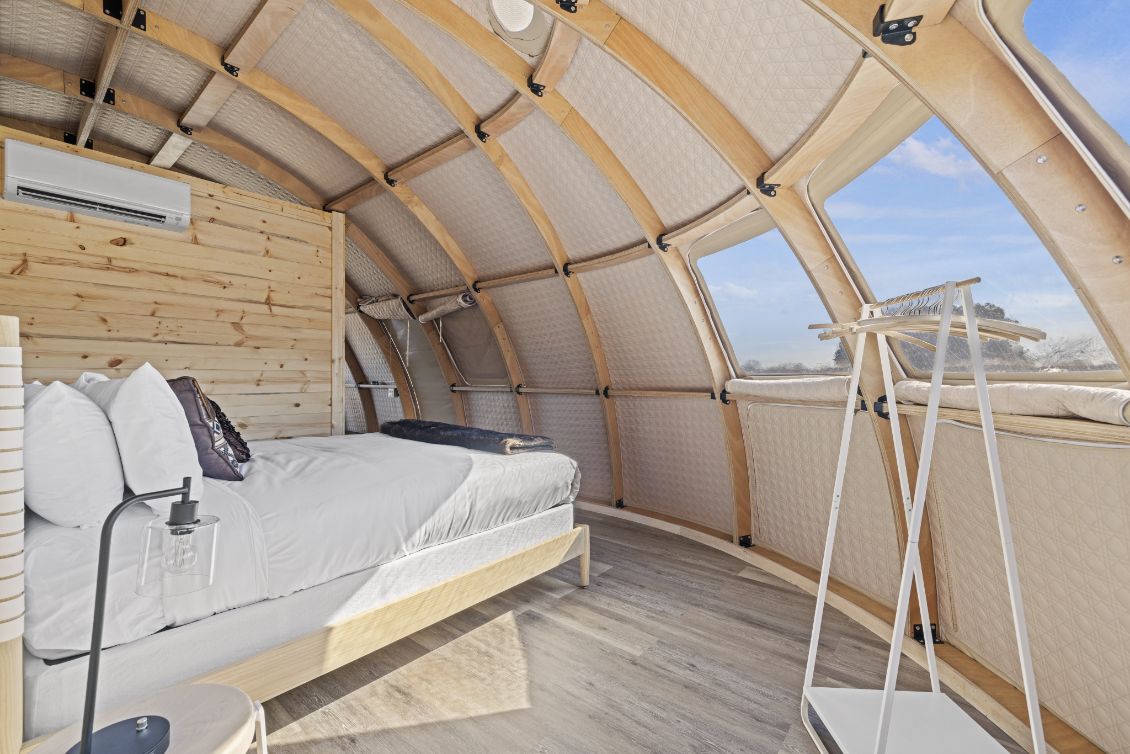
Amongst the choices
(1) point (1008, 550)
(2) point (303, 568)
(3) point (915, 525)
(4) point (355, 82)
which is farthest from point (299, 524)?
(4) point (355, 82)

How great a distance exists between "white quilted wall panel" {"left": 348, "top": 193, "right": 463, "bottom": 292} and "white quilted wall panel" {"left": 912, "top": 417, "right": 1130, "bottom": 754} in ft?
15.0

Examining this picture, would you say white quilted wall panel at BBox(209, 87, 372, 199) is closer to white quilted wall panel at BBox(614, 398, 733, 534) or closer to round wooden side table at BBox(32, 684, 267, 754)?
white quilted wall panel at BBox(614, 398, 733, 534)

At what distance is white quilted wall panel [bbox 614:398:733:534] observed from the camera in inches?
166

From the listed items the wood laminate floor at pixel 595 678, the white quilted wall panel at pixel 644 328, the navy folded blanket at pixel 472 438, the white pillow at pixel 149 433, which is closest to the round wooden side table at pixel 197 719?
the white pillow at pixel 149 433

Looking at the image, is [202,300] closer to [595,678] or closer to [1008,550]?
[595,678]

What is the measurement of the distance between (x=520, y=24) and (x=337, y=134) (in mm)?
2116

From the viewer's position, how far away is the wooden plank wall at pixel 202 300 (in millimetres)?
3133

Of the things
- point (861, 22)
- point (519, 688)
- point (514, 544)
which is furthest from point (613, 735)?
point (861, 22)

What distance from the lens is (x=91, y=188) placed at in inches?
126

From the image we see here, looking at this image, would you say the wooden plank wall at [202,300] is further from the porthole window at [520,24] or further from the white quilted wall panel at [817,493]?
the white quilted wall panel at [817,493]

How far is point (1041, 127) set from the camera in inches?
60.7

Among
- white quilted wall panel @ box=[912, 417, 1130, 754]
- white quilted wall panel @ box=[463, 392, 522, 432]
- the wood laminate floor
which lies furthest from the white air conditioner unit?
white quilted wall panel @ box=[912, 417, 1130, 754]

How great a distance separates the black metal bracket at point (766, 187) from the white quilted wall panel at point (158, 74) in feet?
12.6

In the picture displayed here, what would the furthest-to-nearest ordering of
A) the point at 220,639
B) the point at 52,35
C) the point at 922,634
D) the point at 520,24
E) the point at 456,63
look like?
the point at 52,35, the point at 456,63, the point at 520,24, the point at 922,634, the point at 220,639
